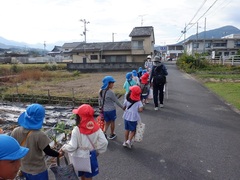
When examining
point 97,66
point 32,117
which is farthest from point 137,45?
point 32,117

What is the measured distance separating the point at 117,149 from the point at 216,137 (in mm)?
2649

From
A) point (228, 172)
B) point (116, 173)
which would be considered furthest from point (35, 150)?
point (228, 172)

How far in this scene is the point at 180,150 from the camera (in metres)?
4.51

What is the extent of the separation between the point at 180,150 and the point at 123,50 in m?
29.2

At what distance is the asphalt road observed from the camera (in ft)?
11.9

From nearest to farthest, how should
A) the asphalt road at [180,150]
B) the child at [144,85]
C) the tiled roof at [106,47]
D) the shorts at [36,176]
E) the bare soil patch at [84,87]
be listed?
the shorts at [36,176] → the asphalt road at [180,150] → the child at [144,85] → the bare soil patch at [84,87] → the tiled roof at [106,47]

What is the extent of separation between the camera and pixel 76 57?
34531 millimetres

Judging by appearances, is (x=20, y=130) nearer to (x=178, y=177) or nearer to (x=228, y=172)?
(x=178, y=177)

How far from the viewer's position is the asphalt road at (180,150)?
3631mm

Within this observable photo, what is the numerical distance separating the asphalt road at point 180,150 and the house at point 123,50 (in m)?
25.7

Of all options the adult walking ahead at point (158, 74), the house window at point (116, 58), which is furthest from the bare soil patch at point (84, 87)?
A: the house window at point (116, 58)

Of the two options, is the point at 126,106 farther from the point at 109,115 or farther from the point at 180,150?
the point at 180,150

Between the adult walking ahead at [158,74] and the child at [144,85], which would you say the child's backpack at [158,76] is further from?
the child at [144,85]

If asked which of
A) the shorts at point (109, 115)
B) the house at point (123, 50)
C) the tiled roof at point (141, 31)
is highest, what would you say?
the tiled roof at point (141, 31)
